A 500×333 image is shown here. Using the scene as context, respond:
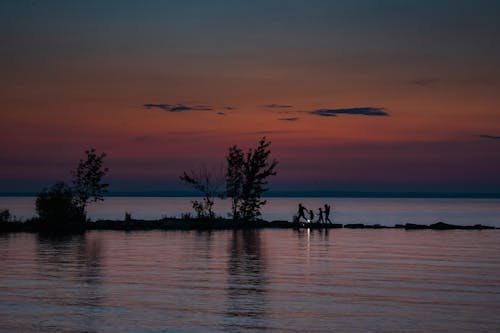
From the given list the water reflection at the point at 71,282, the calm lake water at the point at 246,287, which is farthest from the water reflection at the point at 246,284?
the water reflection at the point at 71,282

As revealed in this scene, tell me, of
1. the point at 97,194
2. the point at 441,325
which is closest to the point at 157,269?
the point at 441,325

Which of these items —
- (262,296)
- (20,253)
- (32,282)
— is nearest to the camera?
(262,296)

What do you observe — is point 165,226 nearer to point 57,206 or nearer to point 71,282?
point 57,206

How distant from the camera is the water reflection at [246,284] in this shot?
2098cm

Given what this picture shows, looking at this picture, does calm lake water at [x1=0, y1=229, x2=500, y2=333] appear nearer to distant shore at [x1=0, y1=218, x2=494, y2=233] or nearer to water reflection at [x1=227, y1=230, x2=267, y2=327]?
water reflection at [x1=227, y1=230, x2=267, y2=327]

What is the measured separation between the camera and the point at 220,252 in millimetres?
40062

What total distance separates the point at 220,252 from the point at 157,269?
8586 mm

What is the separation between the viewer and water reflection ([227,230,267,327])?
21.0 m

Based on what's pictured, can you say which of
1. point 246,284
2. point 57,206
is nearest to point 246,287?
point 246,284

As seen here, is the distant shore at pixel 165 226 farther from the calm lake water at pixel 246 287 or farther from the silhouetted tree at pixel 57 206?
the calm lake water at pixel 246 287

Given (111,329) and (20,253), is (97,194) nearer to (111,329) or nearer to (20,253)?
(20,253)

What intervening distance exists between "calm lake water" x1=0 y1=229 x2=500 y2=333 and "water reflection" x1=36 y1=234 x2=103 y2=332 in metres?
0.04

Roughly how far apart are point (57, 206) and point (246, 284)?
35.6 meters

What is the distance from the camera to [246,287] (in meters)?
26.2
